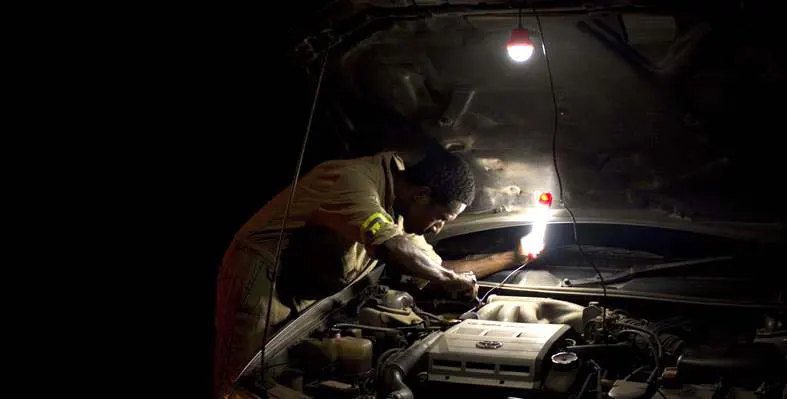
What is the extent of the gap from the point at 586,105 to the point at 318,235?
1.41m

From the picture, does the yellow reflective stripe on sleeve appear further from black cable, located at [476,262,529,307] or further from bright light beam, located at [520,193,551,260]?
bright light beam, located at [520,193,551,260]

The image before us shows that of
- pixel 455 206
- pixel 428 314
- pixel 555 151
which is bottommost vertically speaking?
pixel 428 314

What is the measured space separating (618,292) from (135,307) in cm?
457

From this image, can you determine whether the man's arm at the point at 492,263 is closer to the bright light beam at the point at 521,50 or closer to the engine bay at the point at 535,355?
the engine bay at the point at 535,355

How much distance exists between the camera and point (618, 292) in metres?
3.82

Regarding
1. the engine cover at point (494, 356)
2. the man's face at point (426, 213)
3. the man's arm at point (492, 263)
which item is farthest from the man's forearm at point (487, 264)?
the engine cover at point (494, 356)

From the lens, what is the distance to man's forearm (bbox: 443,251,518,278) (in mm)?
4254

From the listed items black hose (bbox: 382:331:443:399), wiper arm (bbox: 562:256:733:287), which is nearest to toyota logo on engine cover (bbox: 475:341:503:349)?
black hose (bbox: 382:331:443:399)

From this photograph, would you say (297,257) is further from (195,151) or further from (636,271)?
(195,151)

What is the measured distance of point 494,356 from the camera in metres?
2.98

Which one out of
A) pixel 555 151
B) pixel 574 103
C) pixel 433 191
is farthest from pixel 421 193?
pixel 574 103

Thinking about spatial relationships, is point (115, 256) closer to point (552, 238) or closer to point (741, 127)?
point (552, 238)

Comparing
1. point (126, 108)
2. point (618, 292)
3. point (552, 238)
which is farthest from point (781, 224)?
point (126, 108)

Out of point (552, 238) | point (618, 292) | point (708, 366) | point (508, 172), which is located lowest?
point (708, 366)
